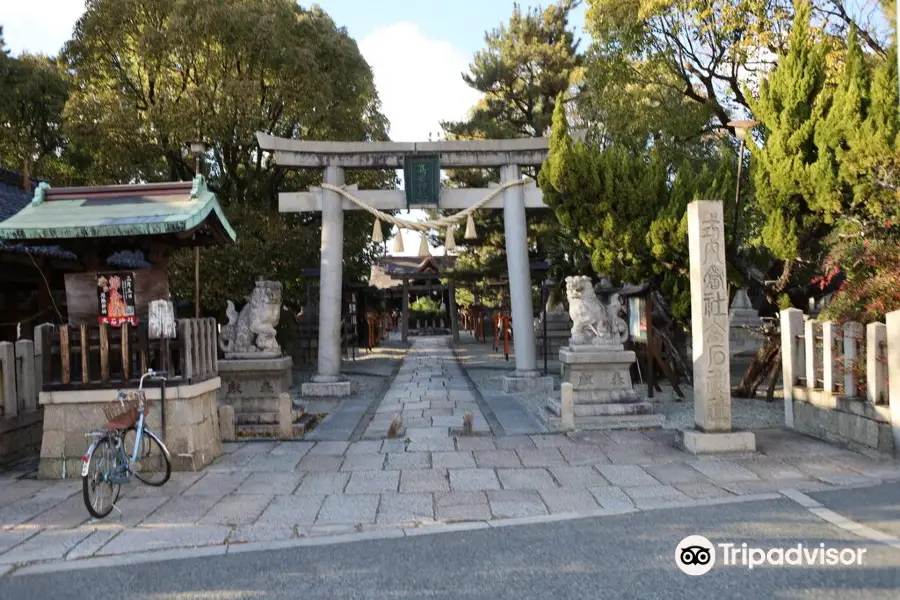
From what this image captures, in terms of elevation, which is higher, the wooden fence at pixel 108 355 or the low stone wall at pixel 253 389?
the wooden fence at pixel 108 355

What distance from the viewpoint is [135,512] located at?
18.3 ft

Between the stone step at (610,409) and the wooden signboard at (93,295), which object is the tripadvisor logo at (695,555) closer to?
the stone step at (610,409)

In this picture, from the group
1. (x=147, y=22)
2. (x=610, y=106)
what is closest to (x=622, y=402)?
(x=610, y=106)

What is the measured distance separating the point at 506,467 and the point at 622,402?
3.13m

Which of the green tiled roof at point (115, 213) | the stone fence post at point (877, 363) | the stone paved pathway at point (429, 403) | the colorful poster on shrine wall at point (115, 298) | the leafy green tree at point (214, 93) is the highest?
the leafy green tree at point (214, 93)

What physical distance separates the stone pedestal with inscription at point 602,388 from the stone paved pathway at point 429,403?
4.65 ft

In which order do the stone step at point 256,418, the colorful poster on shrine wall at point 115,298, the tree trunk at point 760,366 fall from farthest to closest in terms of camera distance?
the tree trunk at point 760,366 < the stone step at point 256,418 < the colorful poster on shrine wall at point 115,298

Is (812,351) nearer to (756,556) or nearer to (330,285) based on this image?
(756,556)

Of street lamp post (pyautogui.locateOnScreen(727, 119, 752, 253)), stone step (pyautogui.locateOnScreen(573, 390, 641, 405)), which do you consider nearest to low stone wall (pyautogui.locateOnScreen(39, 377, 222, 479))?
stone step (pyautogui.locateOnScreen(573, 390, 641, 405))

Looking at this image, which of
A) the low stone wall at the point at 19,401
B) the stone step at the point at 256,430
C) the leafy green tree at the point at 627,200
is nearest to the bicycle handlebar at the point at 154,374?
the low stone wall at the point at 19,401

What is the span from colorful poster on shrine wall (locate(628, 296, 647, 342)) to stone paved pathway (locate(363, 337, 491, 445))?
124 inches

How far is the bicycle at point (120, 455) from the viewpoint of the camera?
5.38 metres

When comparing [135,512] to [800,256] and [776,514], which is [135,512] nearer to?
[776,514]

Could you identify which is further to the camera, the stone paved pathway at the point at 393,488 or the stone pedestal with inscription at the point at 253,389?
the stone pedestal with inscription at the point at 253,389
